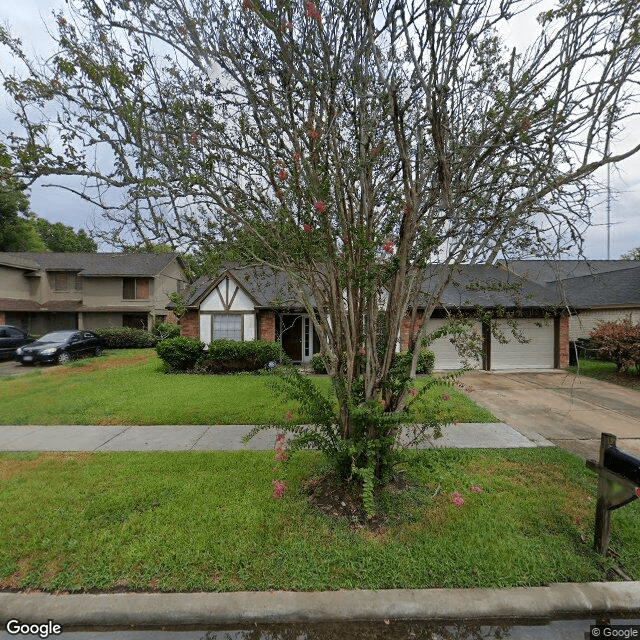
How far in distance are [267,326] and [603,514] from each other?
38.6ft

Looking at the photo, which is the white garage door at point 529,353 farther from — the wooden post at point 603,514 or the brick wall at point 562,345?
the wooden post at point 603,514

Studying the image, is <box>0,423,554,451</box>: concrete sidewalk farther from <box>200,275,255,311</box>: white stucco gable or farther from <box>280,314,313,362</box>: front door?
<box>280,314,313,362</box>: front door

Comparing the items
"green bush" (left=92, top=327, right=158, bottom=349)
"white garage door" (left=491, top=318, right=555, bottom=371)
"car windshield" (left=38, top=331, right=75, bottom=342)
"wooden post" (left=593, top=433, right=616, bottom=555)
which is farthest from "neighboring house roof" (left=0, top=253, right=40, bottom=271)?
"wooden post" (left=593, top=433, right=616, bottom=555)

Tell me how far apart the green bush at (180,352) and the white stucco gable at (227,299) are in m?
2.16

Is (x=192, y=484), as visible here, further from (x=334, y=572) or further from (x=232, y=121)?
(x=232, y=121)

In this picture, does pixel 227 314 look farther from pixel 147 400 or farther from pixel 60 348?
pixel 60 348

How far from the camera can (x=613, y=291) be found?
16.4 meters

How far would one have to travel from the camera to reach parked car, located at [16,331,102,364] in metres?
13.7

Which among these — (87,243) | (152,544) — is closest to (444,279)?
(152,544)

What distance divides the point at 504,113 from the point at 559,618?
4172 mm

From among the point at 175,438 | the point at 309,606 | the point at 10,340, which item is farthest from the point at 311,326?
the point at 10,340

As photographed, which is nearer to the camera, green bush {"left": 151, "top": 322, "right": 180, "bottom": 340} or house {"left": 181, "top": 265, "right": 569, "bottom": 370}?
green bush {"left": 151, "top": 322, "right": 180, "bottom": 340}

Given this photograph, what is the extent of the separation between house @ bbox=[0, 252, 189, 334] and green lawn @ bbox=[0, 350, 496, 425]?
39.2 ft

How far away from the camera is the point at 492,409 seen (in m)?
7.56
